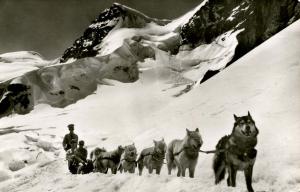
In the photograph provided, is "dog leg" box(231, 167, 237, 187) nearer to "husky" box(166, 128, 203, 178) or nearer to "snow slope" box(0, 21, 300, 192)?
"snow slope" box(0, 21, 300, 192)

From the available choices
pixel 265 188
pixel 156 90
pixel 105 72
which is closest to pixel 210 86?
pixel 265 188

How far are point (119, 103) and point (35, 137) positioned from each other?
3162cm

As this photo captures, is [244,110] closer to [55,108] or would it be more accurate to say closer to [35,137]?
[35,137]

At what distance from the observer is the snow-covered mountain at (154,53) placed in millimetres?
118125

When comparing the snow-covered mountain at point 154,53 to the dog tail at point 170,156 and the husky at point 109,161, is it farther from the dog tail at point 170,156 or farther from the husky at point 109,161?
the dog tail at point 170,156

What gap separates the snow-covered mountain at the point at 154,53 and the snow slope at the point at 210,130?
111 feet

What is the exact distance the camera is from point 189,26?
7249 inches

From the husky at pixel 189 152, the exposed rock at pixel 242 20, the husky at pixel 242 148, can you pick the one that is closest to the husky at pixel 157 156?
the husky at pixel 189 152

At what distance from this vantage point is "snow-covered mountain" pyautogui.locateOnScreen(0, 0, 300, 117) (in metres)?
118

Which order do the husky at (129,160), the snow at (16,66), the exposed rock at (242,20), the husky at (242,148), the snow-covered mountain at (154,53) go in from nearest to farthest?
the husky at (242,148) < the husky at (129,160) < the exposed rock at (242,20) < the snow-covered mountain at (154,53) < the snow at (16,66)

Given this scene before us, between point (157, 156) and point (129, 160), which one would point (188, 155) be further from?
point (129, 160)

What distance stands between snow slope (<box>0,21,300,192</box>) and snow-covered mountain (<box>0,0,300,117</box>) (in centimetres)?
3390

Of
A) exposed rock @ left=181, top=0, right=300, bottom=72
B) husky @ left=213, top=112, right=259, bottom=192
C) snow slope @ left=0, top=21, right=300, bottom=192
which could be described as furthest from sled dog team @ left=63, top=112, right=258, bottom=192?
exposed rock @ left=181, top=0, right=300, bottom=72

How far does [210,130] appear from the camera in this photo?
31.3 metres
